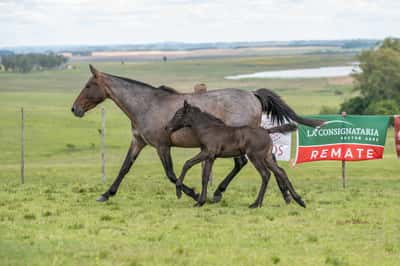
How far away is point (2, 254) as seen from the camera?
1023cm

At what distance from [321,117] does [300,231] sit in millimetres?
6744

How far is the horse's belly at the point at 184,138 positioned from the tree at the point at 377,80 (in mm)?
→ 59557

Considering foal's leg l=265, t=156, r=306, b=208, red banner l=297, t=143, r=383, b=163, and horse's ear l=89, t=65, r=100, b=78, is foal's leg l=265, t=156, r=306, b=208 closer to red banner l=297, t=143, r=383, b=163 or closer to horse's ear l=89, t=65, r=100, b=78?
horse's ear l=89, t=65, r=100, b=78

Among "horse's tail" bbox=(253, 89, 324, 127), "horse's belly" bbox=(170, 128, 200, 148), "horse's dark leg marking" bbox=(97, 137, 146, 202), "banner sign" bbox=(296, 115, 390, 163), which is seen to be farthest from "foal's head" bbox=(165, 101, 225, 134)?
"banner sign" bbox=(296, 115, 390, 163)

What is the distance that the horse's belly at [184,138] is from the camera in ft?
48.7

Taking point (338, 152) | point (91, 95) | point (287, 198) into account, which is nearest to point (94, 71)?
point (91, 95)

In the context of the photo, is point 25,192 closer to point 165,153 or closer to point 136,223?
point 165,153

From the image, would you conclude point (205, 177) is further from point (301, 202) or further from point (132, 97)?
point (132, 97)

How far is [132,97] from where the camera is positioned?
15.5 meters

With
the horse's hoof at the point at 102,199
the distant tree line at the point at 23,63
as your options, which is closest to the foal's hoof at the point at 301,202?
the horse's hoof at the point at 102,199

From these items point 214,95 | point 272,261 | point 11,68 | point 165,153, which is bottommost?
point 272,261

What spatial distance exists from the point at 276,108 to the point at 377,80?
63.2 metres

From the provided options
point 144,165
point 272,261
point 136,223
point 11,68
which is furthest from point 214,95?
point 11,68

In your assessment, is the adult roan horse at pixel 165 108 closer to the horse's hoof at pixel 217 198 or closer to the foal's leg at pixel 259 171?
the horse's hoof at pixel 217 198
